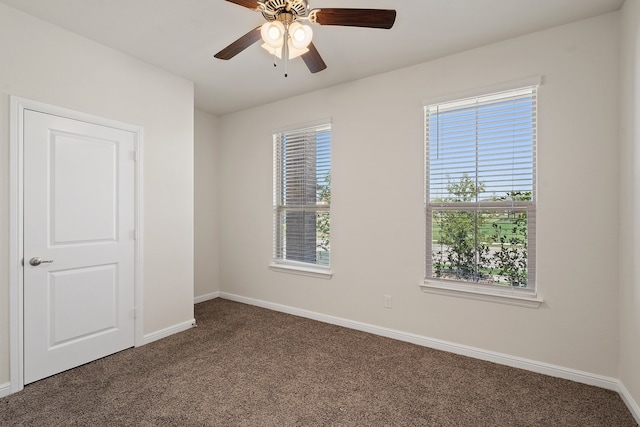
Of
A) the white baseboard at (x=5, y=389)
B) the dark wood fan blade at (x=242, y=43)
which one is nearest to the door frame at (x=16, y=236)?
the white baseboard at (x=5, y=389)

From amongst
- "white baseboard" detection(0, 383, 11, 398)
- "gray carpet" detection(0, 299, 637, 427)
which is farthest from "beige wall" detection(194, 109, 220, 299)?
"white baseboard" detection(0, 383, 11, 398)

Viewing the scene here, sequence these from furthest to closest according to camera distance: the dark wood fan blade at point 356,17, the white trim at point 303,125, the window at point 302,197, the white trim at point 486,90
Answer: the window at point 302,197 → the white trim at point 303,125 → the white trim at point 486,90 → the dark wood fan blade at point 356,17

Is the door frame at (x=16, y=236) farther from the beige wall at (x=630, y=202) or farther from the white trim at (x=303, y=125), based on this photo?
the beige wall at (x=630, y=202)

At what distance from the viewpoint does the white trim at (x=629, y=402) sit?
1944mm

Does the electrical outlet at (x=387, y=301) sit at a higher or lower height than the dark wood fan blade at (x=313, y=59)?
lower

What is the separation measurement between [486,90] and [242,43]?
206cm

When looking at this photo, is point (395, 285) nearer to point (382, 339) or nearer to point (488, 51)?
point (382, 339)

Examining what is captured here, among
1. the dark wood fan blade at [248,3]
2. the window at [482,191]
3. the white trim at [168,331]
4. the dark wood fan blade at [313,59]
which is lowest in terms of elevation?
the white trim at [168,331]

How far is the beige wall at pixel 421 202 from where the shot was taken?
2.31m

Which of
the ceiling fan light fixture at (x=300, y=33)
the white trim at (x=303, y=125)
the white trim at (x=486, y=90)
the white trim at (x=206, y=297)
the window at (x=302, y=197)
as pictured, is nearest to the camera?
the ceiling fan light fixture at (x=300, y=33)

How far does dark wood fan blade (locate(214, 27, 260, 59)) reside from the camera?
2.01 meters

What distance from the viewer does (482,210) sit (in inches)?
109

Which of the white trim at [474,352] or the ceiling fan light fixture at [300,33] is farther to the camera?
the white trim at [474,352]

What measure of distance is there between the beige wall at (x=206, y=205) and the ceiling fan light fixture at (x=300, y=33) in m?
3.00
